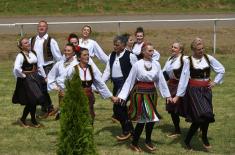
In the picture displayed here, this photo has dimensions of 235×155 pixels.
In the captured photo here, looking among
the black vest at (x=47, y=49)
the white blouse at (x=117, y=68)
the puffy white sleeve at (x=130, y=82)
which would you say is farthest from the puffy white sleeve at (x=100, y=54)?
the puffy white sleeve at (x=130, y=82)

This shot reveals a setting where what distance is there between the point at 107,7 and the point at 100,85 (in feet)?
82.2

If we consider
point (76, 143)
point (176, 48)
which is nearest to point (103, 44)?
point (176, 48)

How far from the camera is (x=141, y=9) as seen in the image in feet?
115

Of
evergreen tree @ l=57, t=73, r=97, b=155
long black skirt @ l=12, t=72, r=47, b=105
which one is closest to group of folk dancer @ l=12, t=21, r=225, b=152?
long black skirt @ l=12, t=72, r=47, b=105

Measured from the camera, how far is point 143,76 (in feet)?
31.3

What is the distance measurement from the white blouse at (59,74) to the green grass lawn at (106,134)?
913 mm

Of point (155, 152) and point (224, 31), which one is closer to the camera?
point (155, 152)

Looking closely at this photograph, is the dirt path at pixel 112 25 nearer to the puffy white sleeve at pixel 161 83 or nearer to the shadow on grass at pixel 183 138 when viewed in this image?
Answer: the shadow on grass at pixel 183 138

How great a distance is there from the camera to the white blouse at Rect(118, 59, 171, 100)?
9539 mm

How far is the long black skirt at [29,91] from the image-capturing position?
1109cm

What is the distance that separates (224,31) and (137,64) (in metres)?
16.7

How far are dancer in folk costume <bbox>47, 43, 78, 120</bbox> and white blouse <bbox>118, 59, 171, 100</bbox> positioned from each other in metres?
1.17

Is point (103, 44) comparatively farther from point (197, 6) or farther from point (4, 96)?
point (197, 6)

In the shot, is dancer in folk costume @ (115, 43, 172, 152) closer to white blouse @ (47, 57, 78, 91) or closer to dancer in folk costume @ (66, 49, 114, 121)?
A: dancer in folk costume @ (66, 49, 114, 121)
